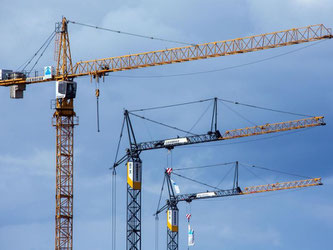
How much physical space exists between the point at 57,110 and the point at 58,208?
16939 mm

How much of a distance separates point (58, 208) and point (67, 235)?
4.82 m

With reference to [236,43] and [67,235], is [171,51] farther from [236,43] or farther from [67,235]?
[67,235]

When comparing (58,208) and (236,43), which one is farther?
(236,43)

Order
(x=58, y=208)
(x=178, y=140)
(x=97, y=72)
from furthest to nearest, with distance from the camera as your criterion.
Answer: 1. (x=178, y=140)
2. (x=97, y=72)
3. (x=58, y=208)

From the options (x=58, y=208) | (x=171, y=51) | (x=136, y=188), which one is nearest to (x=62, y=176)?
(x=58, y=208)

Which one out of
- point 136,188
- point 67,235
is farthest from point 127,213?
point 67,235

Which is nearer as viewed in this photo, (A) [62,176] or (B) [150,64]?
(A) [62,176]

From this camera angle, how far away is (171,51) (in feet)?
592

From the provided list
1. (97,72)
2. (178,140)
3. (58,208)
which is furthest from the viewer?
(178,140)

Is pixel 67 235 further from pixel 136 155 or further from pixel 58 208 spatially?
pixel 136 155

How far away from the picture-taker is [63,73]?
17838 cm

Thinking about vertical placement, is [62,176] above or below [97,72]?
below

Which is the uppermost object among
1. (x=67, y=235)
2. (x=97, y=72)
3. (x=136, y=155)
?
(x=97, y=72)

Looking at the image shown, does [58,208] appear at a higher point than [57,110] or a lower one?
lower
